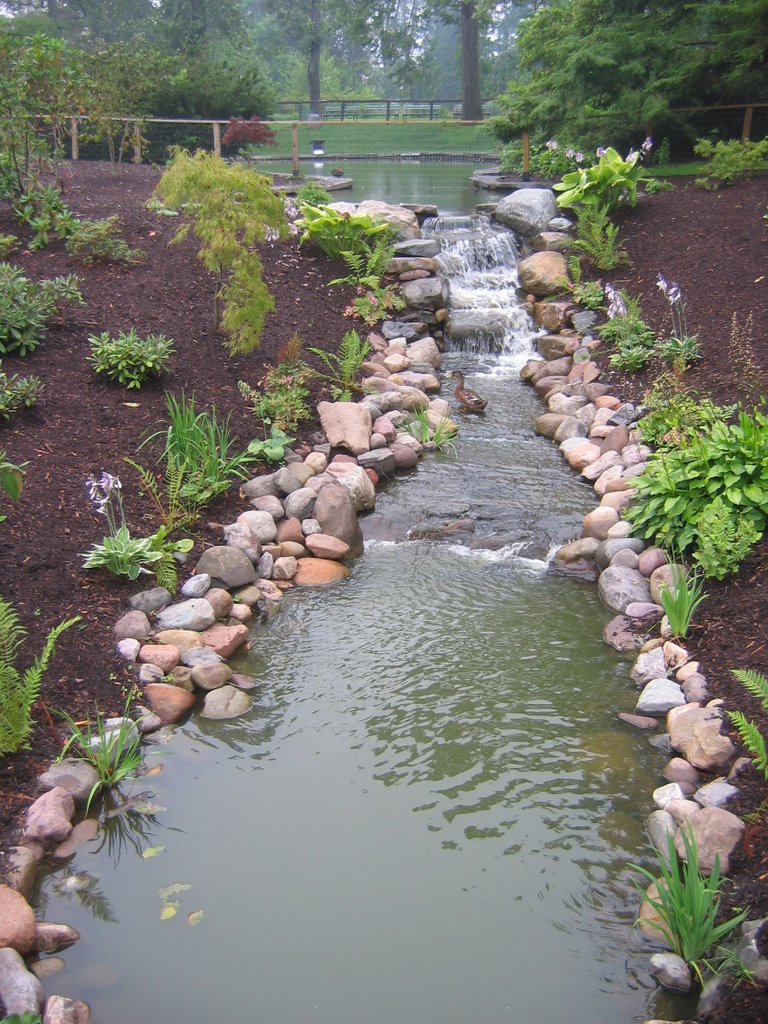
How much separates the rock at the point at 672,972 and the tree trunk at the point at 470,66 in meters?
32.2

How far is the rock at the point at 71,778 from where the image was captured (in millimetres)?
4117

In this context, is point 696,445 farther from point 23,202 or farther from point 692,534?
point 23,202

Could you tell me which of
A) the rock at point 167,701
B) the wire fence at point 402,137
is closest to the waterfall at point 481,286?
the wire fence at point 402,137

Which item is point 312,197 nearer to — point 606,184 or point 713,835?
point 606,184

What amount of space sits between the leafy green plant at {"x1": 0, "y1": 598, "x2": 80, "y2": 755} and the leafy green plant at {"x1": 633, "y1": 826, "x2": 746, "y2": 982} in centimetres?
279

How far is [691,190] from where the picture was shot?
42.4 ft

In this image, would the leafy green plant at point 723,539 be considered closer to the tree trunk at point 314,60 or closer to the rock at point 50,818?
the rock at point 50,818

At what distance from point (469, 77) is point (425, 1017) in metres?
33.2

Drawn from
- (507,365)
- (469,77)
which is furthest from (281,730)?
(469,77)

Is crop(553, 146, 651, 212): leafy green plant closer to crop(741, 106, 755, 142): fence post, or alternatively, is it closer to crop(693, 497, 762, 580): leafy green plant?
crop(741, 106, 755, 142): fence post

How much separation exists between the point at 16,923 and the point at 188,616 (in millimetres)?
2238

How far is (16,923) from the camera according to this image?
3.39 m

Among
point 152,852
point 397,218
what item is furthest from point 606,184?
point 152,852

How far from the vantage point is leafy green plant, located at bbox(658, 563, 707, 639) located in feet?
17.0
